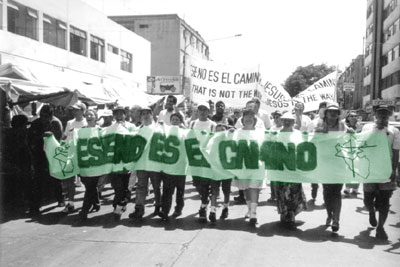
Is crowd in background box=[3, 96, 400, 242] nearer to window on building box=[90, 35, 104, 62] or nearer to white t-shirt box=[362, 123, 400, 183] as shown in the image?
white t-shirt box=[362, 123, 400, 183]

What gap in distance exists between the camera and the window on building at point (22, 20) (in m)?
20.5

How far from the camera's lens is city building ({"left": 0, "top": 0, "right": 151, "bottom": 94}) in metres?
20.3

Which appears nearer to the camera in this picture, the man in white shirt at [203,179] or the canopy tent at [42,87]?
the man in white shirt at [203,179]

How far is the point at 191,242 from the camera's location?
19.4ft

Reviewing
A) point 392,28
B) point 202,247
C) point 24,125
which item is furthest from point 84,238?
point 392,28

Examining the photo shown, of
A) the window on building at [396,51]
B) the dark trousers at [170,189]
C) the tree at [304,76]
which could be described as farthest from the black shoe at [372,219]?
the tree at [304,76]

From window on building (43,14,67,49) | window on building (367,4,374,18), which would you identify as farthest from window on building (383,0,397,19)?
window on building (43,14,67,49)

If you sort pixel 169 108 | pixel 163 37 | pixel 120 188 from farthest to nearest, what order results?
1. pixel 163 37
2. pixel 169 108
3. pixel 120 188

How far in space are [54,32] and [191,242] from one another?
71.5 ft

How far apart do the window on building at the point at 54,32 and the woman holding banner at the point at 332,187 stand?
20.4 metres

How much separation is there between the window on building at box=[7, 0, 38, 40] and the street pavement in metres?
15.5

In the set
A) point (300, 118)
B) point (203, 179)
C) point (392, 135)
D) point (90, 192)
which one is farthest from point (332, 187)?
point (90, 192)

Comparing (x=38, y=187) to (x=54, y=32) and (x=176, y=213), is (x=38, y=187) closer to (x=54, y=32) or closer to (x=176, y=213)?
(x=176, y=213)

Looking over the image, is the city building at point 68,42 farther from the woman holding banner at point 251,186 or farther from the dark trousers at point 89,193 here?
the woman holding banner at point 251,186
